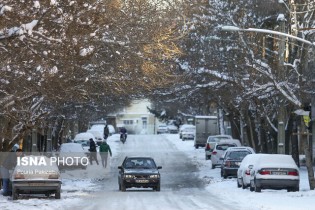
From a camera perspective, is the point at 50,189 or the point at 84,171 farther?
the point at 84,171

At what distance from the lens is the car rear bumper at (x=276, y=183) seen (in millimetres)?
A: 32750

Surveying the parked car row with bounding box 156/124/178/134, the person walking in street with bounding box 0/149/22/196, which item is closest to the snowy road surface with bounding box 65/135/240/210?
the person walking in street with bounding box 0/149/22/196

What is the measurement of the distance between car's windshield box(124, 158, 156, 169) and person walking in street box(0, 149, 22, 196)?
4.87 meters

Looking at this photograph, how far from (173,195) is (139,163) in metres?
4.82

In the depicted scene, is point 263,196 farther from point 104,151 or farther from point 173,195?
point 104,151

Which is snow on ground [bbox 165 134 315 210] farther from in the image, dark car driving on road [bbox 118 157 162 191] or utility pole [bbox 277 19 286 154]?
dark car driving on road [bbox 118 157 162 191]

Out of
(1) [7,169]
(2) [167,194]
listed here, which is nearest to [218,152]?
(2) [167,194]

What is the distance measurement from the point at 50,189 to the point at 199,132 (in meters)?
49.4

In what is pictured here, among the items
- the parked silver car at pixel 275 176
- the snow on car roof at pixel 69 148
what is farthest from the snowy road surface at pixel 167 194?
the snow on car roof at pixel 69 148

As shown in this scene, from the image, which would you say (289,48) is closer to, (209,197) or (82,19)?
(209,197)

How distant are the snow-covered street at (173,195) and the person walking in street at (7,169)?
1.18 meters

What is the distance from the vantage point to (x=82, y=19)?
21.1m

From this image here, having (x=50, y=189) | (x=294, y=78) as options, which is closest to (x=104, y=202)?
(x=50, y=189)

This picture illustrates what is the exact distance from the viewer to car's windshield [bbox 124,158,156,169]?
37844mm
